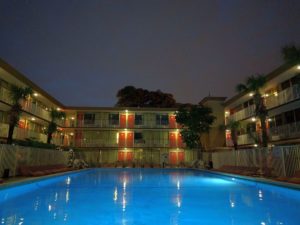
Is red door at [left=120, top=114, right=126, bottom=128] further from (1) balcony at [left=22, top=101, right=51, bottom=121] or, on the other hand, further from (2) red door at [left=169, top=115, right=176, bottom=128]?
(1) balcony at [left=22, top=101, right=51, bottom=121]

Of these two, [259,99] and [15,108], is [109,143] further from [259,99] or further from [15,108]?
[259,99]

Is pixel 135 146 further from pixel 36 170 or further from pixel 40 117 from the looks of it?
pixel 36 170

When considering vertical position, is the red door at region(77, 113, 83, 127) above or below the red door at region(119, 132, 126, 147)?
above

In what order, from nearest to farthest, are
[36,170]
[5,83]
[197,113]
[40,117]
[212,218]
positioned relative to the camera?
[212,218] → [36,170] → [5,83] → [40,117] → [197,113]

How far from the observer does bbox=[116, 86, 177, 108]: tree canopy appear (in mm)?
53438

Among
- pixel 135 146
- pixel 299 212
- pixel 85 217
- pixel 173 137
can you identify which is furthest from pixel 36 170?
pixel 173 137

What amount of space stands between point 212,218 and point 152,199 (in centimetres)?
342

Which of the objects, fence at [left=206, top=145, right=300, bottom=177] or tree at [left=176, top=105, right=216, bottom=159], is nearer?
fence at [left=206, top=145, right=300, bottom=177]

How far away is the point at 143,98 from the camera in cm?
5394

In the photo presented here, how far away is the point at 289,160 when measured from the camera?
46.2 feet

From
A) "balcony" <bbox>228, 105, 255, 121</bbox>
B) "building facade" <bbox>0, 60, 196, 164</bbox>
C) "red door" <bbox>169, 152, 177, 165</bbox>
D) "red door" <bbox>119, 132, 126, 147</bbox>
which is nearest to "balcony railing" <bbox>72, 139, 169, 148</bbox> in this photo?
"building facade" <bbox>0, 60, 196, 164</bbox>

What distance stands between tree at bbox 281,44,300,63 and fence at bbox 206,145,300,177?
17.6 ft

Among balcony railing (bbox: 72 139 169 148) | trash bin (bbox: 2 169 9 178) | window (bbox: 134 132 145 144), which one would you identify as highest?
window (bbox: 134 132 145 144)

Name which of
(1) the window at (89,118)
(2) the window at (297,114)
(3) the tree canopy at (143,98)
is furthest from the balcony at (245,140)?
(3) the tree canopy at (143,98)
